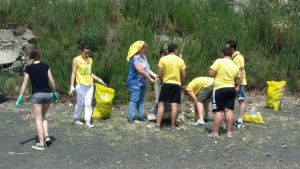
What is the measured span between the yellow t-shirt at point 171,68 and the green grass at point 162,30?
9.92 feet

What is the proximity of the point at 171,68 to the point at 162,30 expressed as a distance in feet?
17.9

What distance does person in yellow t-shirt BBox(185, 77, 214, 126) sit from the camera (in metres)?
10.5

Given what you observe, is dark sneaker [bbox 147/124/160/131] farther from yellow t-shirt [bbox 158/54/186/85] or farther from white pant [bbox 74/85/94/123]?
white pant [bbox 74/85/94/123]

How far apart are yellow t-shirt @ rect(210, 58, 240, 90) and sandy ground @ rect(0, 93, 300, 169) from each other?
3.12ft

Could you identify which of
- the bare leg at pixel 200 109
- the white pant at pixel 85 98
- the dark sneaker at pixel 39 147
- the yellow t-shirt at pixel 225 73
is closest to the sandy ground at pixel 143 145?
the dark sneaker at pixel 39 147

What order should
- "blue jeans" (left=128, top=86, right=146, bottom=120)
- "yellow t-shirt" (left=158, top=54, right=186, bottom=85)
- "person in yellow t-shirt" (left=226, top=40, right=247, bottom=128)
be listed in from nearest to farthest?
"yellow t-shirt" (left=158, top=54, right=186, bottom=85), "person in yellow t-shirt" (left=226, top=40, right=247, bottom=128), "blue jeans" (left=128, top=86, right=146, bottom=120)

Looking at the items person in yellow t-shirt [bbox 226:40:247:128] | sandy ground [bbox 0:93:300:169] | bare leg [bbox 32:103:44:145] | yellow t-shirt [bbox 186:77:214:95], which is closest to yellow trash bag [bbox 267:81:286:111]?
sandy ground [bbox 0:93:300:169]

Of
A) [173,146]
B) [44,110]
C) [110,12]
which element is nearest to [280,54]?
[110,12]

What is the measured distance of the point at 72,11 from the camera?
15109 mm

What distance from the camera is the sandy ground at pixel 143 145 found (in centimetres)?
821

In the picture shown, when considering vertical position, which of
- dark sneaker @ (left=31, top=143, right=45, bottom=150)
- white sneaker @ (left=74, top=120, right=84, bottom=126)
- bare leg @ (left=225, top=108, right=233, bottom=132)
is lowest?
white sneaker @ (left=74, top=120, right=84, bottom=126)

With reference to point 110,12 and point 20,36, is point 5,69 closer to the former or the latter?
point 20,36

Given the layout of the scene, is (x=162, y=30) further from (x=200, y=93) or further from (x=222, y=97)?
(x=222, y=97)

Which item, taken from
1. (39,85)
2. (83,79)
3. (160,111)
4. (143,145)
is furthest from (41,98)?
(160,111)
